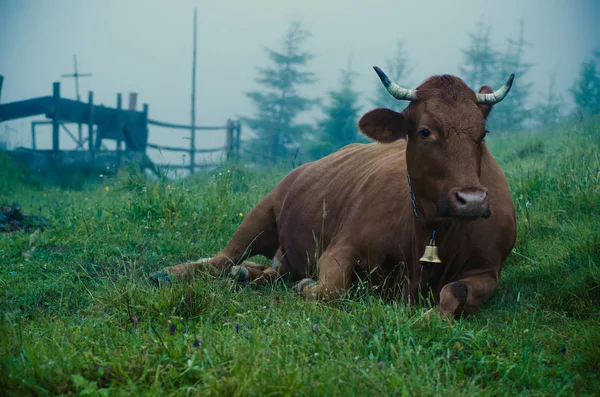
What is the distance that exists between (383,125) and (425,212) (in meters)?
0.76

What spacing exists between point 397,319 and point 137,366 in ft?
4.73

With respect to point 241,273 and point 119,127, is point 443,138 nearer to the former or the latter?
point 241,273

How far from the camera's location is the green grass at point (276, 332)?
2.82m

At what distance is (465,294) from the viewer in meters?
4.38

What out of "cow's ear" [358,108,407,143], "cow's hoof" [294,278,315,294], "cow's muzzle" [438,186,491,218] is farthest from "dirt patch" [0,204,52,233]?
"cow's muzzle" [438,186,491,218]

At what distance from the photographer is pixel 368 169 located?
245 inches

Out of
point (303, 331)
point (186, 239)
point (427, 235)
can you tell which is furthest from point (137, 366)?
point (186, 239)

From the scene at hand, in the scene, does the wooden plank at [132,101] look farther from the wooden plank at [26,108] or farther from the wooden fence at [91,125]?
the wooden plank at [26,108]

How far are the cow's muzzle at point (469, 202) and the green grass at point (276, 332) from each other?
0.69 meters

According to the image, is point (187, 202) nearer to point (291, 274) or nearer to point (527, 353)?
point (291, 274)

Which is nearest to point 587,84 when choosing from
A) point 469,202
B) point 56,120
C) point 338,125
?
point 338,125

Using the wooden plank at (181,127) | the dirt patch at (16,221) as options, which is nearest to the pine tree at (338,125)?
the wooden plank at (181,127)

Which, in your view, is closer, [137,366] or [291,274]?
[137,366]

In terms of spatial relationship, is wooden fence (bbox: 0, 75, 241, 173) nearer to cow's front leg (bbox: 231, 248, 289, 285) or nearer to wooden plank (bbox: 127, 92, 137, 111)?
wooden plank (bbox: 127, 92, 137, 111)
